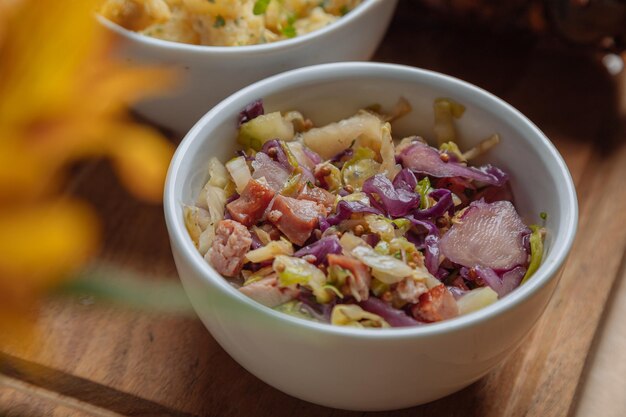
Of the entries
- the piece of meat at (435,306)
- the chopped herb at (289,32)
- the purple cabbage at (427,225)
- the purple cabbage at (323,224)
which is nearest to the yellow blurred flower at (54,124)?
A: the chopped herb at (289,32)

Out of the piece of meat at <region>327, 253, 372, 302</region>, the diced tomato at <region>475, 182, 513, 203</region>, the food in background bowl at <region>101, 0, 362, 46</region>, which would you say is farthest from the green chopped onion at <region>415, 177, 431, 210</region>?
the food in background bowl at <region>101, 0, 362, 46</region>

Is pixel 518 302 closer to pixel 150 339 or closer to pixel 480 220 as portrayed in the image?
pixel 480 220

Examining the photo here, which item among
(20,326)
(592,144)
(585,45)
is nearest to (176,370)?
(20,326)

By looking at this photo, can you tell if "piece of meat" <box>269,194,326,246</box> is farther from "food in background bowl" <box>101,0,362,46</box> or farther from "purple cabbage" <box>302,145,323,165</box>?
"food in background bowl" <box>101,0,362,46</box>

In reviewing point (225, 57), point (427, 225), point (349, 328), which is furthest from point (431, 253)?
point (225, 57)

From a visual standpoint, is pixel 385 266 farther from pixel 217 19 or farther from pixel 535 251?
A: pixel 217 19

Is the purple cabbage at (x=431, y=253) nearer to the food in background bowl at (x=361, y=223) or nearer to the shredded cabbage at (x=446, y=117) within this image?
the food in background bowl at (x=361, y=223)
